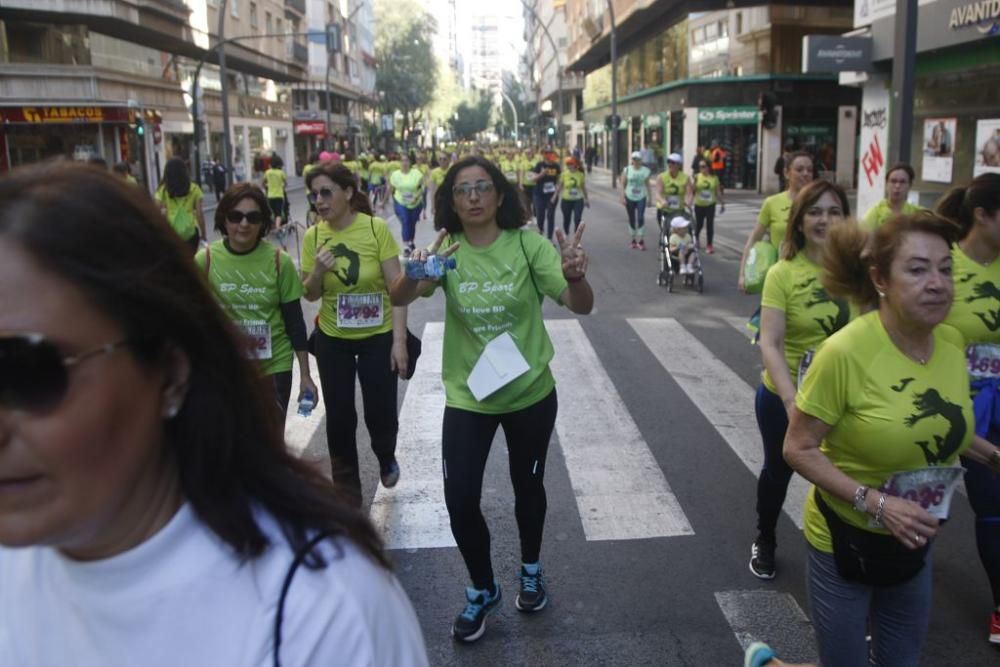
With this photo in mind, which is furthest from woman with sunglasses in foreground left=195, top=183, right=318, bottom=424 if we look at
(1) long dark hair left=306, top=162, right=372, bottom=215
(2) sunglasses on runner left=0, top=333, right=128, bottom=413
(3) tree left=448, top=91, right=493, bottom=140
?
(3) tree left=448, top=91, right=493, bottom=140

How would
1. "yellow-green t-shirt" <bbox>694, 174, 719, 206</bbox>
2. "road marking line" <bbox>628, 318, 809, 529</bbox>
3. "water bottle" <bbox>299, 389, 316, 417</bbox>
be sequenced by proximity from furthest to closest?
"yellow-green t-shirt" <bbox>694, 174, 719, 206</bbox> → "road marking line" <bbox>628, 318, 809, 529</bbox> → "water bottle" <bbox>299, 389, 316, 417</bbox>

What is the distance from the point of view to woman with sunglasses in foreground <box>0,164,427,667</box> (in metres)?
1.11

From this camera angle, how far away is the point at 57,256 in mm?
1134

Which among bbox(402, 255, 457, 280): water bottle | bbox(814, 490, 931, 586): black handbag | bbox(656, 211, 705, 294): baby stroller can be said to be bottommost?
bbox(656, 211, 705, 294): baby stroller

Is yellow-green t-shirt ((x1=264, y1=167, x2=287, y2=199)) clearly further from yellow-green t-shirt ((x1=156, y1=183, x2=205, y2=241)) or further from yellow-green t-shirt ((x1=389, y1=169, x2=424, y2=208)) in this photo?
yellow-green t-shirt ((x1=156, y1=183, x2=205, y2=241))

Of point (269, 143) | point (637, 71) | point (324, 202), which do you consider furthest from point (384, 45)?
point (324, 202)

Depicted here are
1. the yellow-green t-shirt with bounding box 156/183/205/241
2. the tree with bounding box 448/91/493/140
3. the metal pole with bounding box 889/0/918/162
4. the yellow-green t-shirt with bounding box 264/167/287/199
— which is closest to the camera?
the yellow-green t-shirt with bounding box 156/183/205/241

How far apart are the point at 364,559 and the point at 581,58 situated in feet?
210

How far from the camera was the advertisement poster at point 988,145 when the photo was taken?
1534 centimetres

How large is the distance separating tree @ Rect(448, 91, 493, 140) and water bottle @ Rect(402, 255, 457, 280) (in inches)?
5093

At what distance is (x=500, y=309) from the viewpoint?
3828mm

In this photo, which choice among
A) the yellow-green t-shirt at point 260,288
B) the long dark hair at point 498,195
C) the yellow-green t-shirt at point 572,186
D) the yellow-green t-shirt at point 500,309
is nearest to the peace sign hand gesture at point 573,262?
the yellow-green t-shirt at point 500,309

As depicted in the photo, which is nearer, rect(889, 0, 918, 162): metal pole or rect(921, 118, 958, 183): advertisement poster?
rect(889, 0, 918, 162): metal pole

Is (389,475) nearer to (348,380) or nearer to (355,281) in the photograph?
(348,380)
